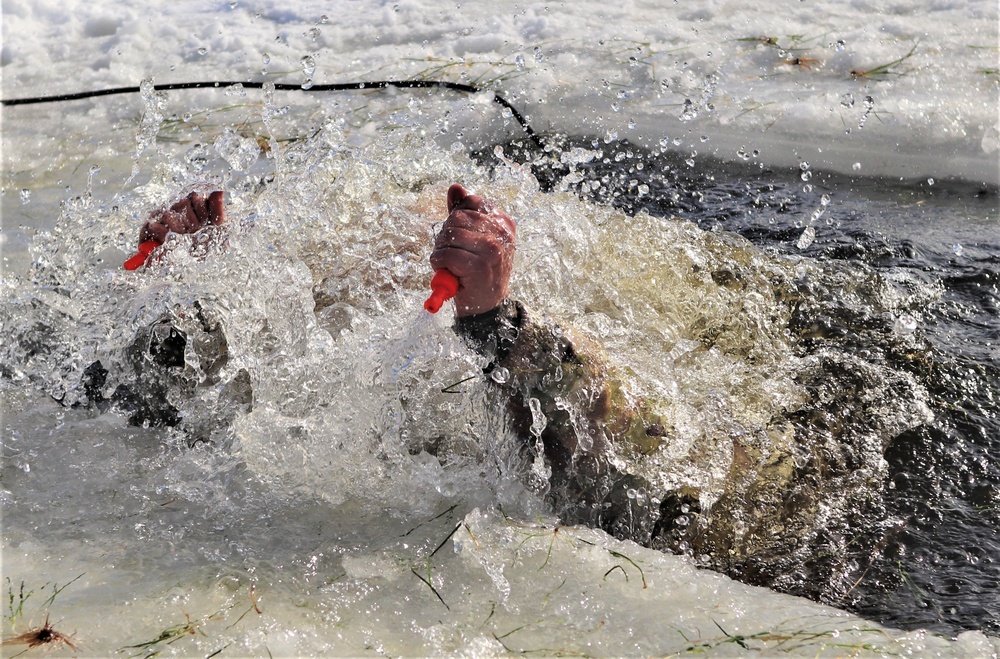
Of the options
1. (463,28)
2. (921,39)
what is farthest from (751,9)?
(463,28)

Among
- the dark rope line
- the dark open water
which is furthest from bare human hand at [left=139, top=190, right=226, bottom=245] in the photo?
the dark rope line

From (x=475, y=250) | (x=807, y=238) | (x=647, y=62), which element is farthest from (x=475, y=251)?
(x=647, y=62)

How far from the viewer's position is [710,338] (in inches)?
102

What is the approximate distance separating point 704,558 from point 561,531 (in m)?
0.33

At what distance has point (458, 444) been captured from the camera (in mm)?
2068

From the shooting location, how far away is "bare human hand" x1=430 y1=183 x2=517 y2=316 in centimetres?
169

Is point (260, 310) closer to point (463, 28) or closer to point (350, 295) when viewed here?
point (350, 295)

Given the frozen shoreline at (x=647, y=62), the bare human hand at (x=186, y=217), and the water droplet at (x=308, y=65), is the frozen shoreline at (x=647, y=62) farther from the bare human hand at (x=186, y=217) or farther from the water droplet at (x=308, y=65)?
the bare human hand at (x=186, y=217)

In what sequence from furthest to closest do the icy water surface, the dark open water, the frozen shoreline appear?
the frozen shoreline → the dark open water → the icy water surface

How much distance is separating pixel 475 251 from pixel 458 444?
57 cm

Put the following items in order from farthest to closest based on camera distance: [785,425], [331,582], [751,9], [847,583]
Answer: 1. [751,9]
2. [785,425]
3. [847,583]
4. [331,582]

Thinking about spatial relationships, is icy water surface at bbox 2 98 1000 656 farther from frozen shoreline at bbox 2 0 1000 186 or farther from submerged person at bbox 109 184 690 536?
frozen shoreline at bbox 2 0 1000 186

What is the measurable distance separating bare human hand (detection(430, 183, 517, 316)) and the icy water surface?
0.20 meters

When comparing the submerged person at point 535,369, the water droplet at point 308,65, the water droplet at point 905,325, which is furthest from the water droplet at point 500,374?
the water droplet at point 308,65
